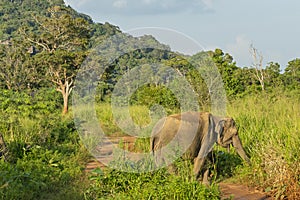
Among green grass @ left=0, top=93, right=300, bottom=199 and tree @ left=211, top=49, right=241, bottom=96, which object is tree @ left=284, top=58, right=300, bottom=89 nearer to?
tree @ left=211, top=49, right=241, bottom=96

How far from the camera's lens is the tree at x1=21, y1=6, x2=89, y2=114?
1712 centimetres

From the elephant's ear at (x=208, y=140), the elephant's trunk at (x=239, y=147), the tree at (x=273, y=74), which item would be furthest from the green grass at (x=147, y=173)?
the tree at (x=273, y=74)

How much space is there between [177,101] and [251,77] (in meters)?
10.1

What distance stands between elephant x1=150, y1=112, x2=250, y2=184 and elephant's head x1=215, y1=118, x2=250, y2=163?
0.06 metres

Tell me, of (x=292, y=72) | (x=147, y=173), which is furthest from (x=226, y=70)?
(x=147, y=173)

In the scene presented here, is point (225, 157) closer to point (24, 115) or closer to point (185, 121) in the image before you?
point (185, 121)

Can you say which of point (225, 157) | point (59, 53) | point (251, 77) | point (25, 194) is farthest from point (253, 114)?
point (251, 77)

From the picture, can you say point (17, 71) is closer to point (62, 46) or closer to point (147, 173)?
point (62, 46)

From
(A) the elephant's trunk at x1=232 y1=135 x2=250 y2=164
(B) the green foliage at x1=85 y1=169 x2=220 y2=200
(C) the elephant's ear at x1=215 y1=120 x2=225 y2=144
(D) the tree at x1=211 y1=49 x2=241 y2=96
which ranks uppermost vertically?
(D) the tree at x1=211 y1=49 x2=241 y2=96

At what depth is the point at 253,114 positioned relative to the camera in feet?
26.3

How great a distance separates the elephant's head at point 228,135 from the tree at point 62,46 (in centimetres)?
1106

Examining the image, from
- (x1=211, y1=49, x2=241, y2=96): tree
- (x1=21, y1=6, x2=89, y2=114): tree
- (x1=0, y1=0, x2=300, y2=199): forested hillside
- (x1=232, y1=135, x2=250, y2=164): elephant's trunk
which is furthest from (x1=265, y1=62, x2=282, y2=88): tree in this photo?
(x1=232, y1=135, x2=250, y2=164): elephant's trunk

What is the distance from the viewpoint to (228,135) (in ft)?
20.1

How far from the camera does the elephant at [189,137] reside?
5578mm
